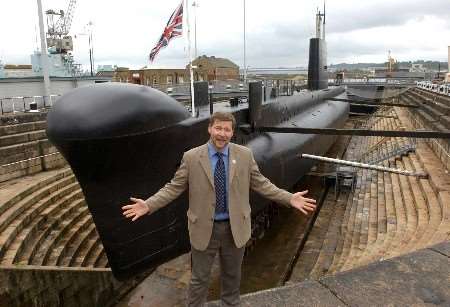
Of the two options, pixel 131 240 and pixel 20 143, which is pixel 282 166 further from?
pixel 20 143

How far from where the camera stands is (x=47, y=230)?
8750 mm

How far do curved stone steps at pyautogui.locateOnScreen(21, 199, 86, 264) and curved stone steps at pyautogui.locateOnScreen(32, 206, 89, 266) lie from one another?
3cm

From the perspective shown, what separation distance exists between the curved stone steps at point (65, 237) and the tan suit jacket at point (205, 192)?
587 cm

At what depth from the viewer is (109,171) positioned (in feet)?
18.2

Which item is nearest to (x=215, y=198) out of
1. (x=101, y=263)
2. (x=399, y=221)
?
(x=101, y=263)

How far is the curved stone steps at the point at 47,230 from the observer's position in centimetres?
760

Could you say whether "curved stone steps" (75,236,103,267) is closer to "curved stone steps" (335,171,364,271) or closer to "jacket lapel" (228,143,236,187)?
"curved stone steps" (335,171,364,271)

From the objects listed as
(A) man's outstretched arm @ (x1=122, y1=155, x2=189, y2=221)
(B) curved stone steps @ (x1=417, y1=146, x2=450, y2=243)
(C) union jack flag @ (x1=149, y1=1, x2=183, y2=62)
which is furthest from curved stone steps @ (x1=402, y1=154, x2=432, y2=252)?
(C) union jack flag @ (x1=149, y1=1, x2=183, y2=62)

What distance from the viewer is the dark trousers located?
315cm

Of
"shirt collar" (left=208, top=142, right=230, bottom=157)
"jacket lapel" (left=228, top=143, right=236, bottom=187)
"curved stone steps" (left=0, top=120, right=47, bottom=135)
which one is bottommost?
"curved stone steps" (left=0, top=120, right=47, bottom=135)

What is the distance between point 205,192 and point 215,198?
99mm

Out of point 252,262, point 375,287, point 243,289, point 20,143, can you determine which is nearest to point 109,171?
point 375,287

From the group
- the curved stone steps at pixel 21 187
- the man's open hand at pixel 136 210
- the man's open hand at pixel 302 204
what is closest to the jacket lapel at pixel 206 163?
the man's open hand at pixel 136 210

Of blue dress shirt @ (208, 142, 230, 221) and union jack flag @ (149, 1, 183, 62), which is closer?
blue dress shirt @ (208, 142, 230, 221)
